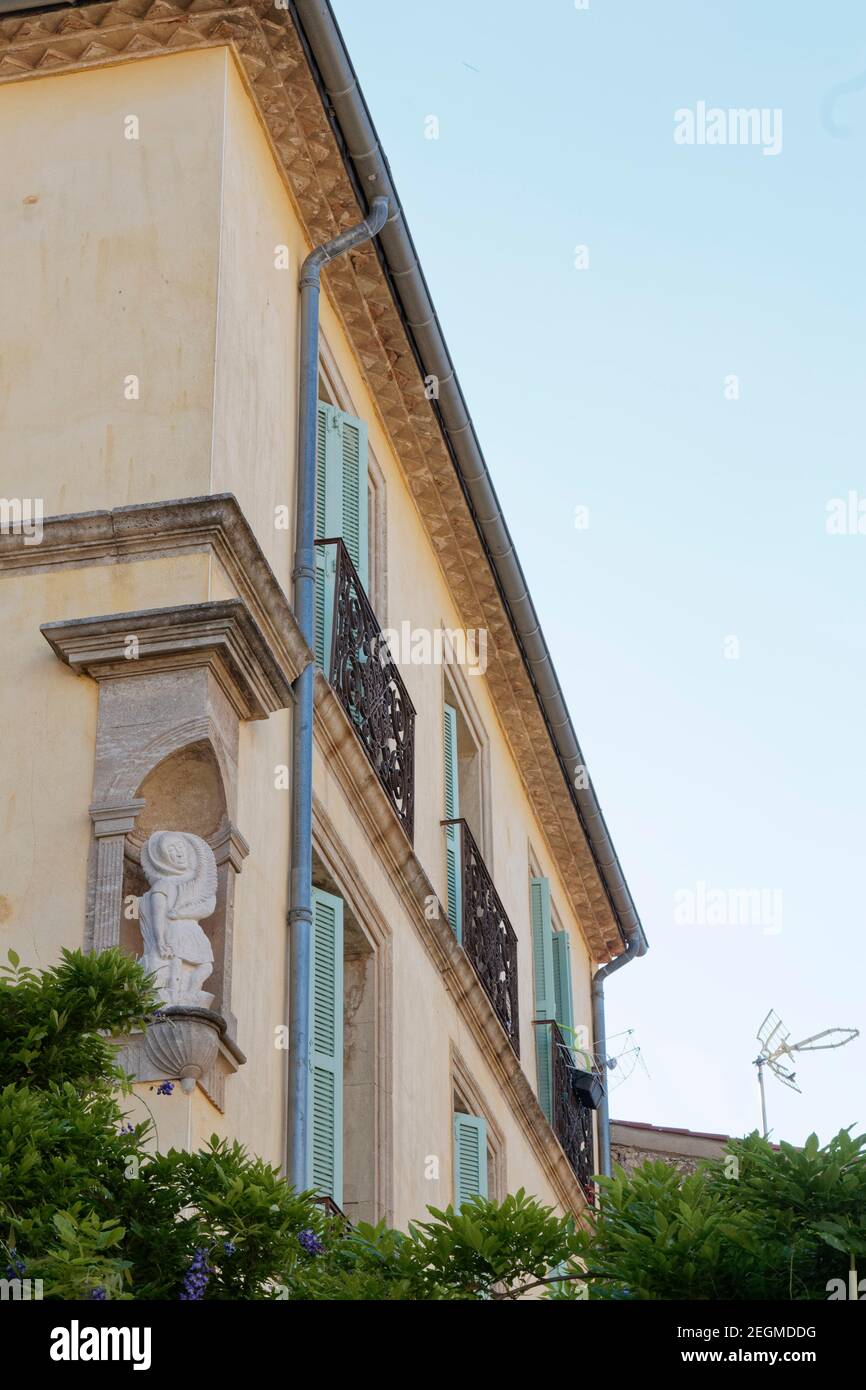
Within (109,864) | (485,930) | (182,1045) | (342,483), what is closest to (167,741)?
(109,864)

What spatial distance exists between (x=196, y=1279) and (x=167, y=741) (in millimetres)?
3508

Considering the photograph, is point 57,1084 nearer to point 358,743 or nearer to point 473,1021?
point 358,743

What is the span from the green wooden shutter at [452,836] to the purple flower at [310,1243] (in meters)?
7.99

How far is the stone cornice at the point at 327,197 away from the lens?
11633 millimetres

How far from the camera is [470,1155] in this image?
45.9ft

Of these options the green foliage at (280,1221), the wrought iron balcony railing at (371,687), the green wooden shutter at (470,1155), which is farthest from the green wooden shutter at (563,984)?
the green foliage at (280,1221)

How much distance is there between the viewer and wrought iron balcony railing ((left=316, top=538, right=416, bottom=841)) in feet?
39.5

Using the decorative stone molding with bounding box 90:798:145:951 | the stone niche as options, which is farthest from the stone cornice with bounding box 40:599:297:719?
the decorative stone molding with bounding box 90:798:145:951

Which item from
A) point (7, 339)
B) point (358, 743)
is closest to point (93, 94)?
point (7, 339)

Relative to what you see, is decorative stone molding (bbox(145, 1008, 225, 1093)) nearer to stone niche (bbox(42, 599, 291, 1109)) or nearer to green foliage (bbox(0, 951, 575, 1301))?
stone niche (bbox(42, 599, 291, 1109))

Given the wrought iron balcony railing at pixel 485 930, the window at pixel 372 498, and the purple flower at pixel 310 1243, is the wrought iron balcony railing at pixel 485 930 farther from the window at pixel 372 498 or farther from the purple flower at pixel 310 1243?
the purple flower at pixel 310 1243

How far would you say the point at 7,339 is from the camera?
36.0 ft
